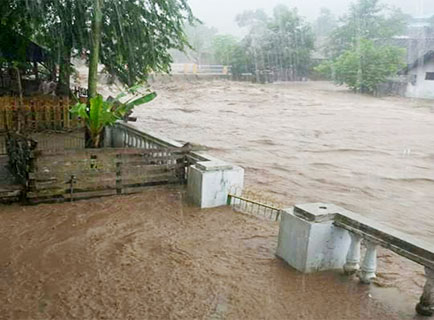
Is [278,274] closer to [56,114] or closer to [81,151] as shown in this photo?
[81,151]

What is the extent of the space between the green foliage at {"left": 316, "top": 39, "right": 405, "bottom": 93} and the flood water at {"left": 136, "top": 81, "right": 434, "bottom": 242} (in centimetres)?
160

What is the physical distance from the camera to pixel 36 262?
4.88 meters

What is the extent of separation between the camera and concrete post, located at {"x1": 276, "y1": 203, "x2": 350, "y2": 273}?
439 centimetres

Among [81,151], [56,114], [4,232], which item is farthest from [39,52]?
[4,232]

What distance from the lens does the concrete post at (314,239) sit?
439 centimetres

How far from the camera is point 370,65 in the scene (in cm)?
3500

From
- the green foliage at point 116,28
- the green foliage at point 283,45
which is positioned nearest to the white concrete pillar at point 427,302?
the green foliage at point 116,28

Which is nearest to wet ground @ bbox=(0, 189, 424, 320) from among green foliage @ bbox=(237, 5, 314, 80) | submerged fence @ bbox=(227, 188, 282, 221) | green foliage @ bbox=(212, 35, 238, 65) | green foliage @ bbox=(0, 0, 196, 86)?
submerged fence @ bbox=(227, 188, 282, 221)

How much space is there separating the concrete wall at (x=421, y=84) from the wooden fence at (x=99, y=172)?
102 ft

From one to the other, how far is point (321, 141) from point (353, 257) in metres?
13.6

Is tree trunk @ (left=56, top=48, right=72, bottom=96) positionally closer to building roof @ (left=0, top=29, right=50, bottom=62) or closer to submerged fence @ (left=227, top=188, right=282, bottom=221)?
building roof @ (left=0, top=29, right=50, bottom=62)

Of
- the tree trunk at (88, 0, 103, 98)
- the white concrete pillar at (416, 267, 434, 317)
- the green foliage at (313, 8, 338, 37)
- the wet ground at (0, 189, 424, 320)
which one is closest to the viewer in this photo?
the white concrete pillar at (416, 267, 434, 317)

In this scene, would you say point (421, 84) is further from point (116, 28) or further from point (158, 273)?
point (158, 273)

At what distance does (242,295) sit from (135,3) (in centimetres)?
1048
